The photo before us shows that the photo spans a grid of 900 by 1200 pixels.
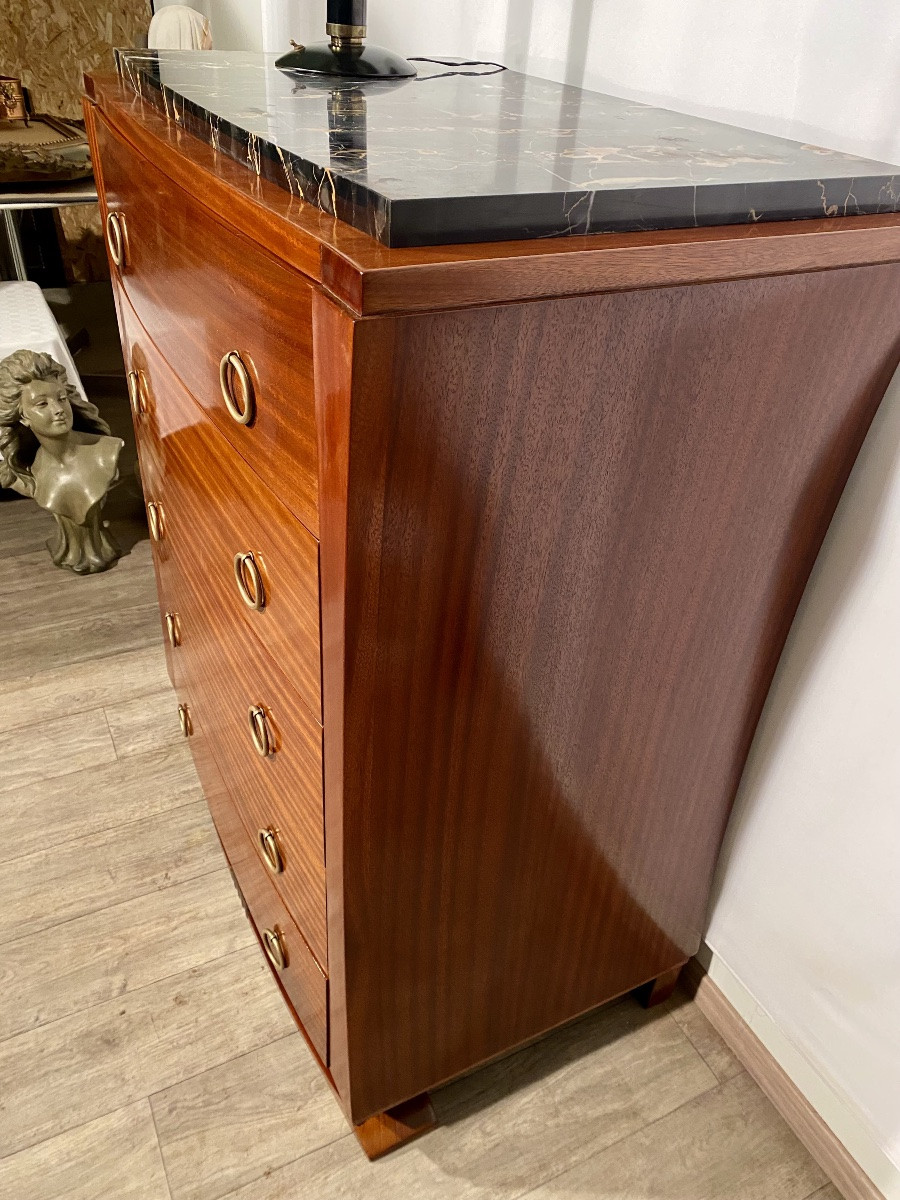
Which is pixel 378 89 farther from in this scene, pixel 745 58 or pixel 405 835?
pixel 405 835

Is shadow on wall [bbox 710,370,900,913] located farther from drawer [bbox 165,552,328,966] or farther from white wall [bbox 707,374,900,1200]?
drawer [bbox 165,552,328,966]

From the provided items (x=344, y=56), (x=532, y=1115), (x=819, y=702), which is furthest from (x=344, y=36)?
(x=532, y=1115)

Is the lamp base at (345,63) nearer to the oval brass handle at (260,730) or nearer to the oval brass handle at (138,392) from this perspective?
the oval brass handle at (138,392)

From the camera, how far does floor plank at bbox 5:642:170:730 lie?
1539 millimetres

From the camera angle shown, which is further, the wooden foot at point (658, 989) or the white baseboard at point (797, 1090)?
the wooden foot at point (658, 989)

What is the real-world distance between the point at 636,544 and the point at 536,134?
1.07 ft

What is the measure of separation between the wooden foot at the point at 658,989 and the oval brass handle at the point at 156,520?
86 cm

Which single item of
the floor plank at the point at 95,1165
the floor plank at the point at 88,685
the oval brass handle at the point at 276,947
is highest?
the oval brass handle at the point at 276,947

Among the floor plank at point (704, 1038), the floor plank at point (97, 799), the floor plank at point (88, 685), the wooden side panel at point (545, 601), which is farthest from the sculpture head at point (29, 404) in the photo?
the floor plank at point (704, 1038)

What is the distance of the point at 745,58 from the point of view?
80cm

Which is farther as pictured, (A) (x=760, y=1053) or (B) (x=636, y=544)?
(A) (x=760, y=1053)

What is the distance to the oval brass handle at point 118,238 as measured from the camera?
93 centimetres

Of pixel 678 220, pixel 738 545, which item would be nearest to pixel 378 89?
pixel 678 220

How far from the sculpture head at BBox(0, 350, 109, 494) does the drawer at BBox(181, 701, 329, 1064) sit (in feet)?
2.89
